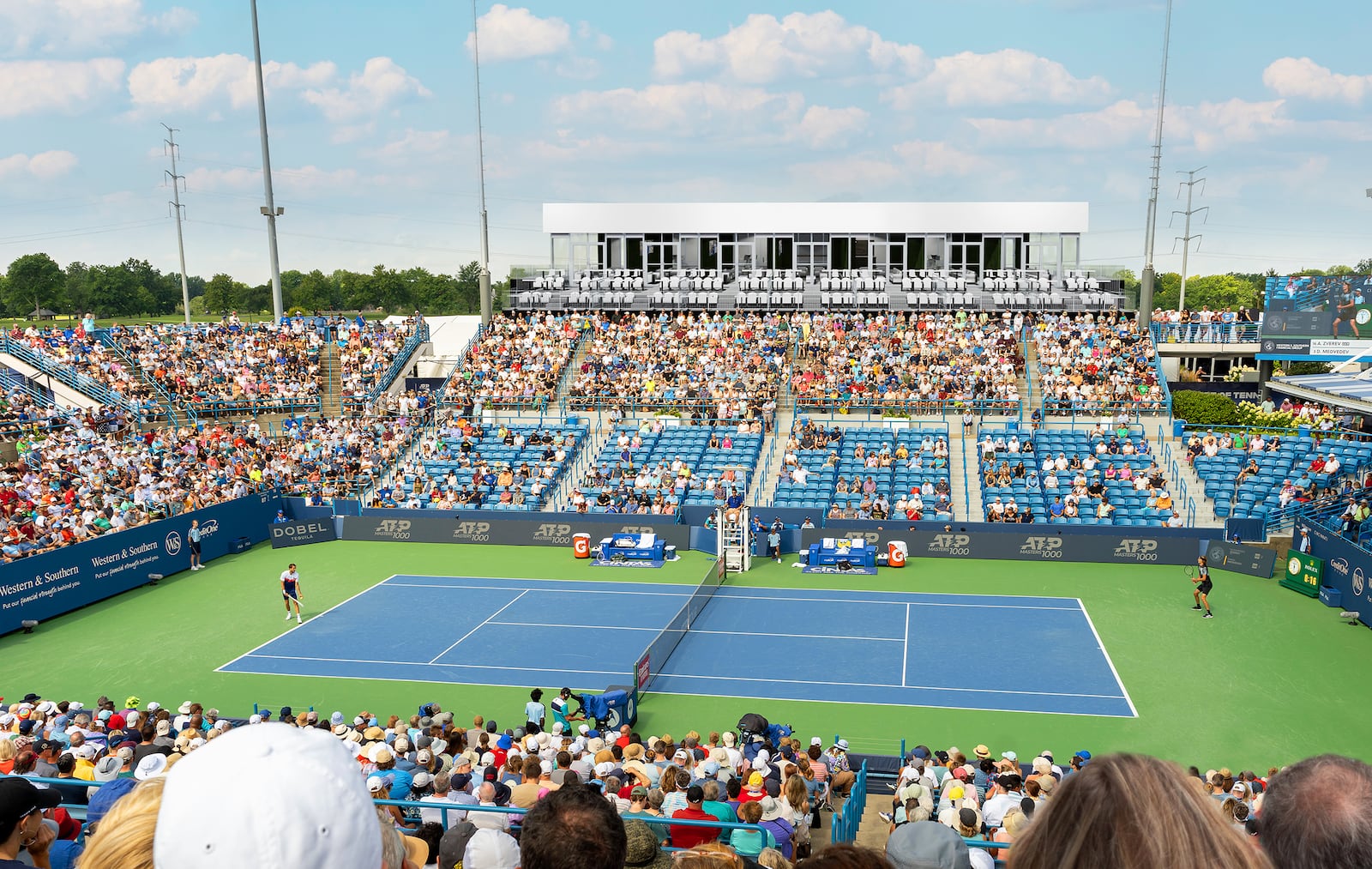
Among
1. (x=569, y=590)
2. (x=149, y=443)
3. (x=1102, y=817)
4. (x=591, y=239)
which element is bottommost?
(x=569, y=590)

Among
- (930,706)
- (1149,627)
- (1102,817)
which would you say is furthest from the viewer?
(1149,627)

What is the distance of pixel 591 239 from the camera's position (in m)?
56.8

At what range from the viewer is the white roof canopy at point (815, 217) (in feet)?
177

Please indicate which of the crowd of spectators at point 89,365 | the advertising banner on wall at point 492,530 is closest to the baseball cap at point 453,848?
the advertising banner on wall at point 492,530

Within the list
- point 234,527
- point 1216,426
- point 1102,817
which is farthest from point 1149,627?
point 234,527

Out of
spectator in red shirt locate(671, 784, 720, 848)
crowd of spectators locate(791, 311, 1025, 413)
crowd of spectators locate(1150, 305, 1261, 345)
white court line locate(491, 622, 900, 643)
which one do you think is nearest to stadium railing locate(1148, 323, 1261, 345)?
crowd of spectators locate(1150, 305, 1261, 345)

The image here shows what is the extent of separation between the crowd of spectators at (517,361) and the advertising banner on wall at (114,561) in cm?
1185

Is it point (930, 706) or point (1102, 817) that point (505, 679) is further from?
point (1102, 817)

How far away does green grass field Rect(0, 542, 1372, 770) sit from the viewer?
17.8 meters

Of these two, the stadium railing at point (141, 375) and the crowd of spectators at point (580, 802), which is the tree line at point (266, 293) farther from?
the crowd of spectators at point (580, 802)

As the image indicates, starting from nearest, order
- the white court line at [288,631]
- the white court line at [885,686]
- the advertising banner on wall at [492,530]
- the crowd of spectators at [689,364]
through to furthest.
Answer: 1. the white court line at [885,686]
2. the white court line at [288,631]
3. the advertising banner on wall at [492,530]
4. the crowd of spectators at [689,364]

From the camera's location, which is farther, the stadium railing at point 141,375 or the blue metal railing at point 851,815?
the stadium railing at point 141,375

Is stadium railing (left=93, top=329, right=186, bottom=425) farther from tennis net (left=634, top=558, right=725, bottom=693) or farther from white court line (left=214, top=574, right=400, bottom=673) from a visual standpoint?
tennis net (left=634, top=558, right=725, bottom=693)

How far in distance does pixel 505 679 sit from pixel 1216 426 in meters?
28.8
